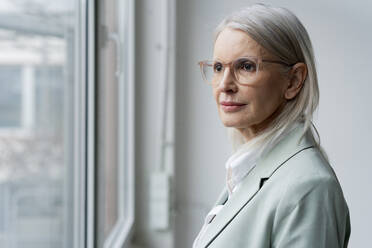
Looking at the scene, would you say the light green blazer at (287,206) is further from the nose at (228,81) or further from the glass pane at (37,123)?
the glass pane at (37,123)

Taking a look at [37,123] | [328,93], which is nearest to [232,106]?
[37,123]

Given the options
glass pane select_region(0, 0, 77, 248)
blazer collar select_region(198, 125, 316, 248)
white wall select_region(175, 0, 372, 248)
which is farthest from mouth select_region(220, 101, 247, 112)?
white wall select_region(175, 0, 372, 248)

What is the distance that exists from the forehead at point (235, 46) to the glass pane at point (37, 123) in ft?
1.45

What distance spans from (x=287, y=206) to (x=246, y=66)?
29cm

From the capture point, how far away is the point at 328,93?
8.18 feet

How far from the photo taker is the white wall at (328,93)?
96.3 inches

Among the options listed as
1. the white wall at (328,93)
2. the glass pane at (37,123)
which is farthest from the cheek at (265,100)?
the white wall at (328,93)

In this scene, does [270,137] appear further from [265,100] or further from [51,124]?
[51,124]

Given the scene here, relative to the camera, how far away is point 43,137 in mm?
1269

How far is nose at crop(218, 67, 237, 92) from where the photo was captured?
0.92 m

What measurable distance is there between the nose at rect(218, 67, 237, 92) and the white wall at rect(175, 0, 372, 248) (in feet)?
5.07

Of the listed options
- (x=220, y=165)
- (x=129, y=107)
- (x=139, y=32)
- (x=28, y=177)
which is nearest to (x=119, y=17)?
(x=139, y=32)

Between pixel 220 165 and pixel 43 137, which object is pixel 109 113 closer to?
pixel 220 165

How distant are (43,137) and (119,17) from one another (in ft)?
4.30
